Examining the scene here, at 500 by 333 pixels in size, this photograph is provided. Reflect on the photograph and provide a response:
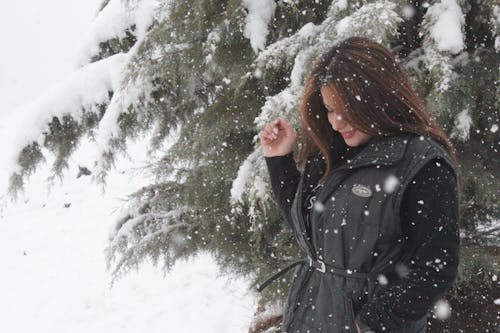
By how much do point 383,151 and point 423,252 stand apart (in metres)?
0.38

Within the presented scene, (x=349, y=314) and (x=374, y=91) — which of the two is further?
(x=349, y=314)

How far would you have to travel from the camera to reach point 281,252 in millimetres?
3621

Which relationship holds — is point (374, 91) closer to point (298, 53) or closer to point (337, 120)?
point (337, 120)

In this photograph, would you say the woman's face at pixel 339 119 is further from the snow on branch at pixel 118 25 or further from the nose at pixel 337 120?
the snow on branch at pixel 118 25

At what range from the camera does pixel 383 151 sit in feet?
5.23

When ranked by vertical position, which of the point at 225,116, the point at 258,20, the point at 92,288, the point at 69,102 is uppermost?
the point at 69,102

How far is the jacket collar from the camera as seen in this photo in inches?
61.1

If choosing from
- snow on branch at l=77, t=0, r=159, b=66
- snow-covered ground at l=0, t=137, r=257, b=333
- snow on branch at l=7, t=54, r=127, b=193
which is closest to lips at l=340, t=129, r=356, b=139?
snow on branch at l=7, t=54, r=127, b=193

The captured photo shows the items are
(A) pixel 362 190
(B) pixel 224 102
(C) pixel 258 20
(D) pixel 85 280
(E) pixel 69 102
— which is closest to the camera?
(A) pixel 362 190

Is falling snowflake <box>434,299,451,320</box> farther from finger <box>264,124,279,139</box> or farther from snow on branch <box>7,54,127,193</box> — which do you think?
snow on branch <box>7,54,127,193</box>

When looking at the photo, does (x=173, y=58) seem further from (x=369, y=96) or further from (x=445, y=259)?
(x=445, y=259)

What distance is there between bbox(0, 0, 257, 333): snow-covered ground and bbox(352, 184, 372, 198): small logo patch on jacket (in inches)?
105

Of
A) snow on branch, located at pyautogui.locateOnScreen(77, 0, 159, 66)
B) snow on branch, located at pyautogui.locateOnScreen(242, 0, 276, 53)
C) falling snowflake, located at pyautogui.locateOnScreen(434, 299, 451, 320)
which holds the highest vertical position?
snow on branch, located at pyautogui.locateOnScreen(77, 0, 159, 66)

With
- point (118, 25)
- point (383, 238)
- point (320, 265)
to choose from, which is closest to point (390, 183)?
point (383, 238)
